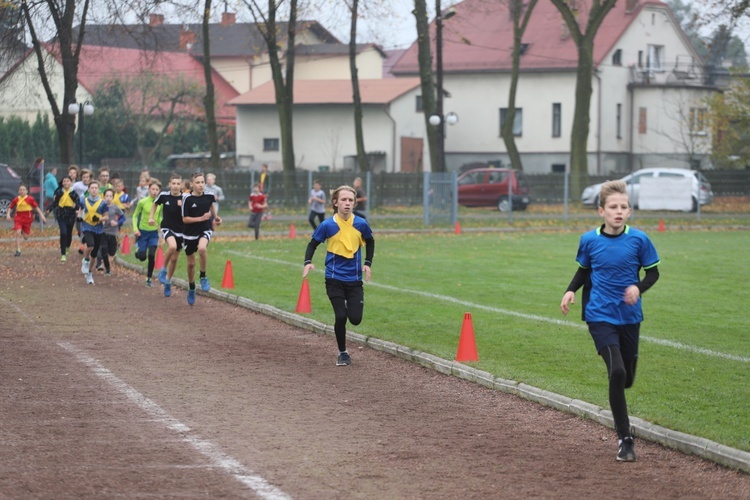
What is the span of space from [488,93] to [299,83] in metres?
11.6

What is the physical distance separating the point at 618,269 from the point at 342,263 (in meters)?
4.19

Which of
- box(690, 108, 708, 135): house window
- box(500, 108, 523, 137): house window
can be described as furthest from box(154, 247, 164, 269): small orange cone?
box(500, 108, 523, 137): house window

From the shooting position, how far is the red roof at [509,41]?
6325 cm

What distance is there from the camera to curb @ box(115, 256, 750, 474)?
24.4ft

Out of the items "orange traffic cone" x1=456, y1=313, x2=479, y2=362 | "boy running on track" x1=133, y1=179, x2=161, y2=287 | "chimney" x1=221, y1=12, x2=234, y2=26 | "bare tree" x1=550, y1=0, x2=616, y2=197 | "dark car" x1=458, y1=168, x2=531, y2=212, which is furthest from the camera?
"bare tree" x1=550, y1=0, x2=616, y2=197

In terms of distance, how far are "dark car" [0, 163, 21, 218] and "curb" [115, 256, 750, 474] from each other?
21.3m

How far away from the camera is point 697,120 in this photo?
185 ft

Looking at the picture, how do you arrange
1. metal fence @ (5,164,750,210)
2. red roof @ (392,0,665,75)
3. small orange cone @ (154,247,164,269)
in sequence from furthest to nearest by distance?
red roof @ (392,0,665,75), metal fence @ (5,164,750,210), small orange cone @ (154,247,164,269)

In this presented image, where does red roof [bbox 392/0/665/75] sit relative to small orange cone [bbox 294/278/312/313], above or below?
above

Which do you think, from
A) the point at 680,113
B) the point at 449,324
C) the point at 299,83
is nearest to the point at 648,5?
the point at 680,113

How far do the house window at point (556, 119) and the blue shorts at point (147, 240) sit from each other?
46523mm

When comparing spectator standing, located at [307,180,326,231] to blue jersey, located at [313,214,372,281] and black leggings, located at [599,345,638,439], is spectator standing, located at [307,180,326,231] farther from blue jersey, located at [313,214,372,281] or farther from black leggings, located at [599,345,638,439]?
black leggings, located at [599,345,638,439]

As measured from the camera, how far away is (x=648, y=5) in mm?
66312

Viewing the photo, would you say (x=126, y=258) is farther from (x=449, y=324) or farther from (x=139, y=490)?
(x=139, y=490)
